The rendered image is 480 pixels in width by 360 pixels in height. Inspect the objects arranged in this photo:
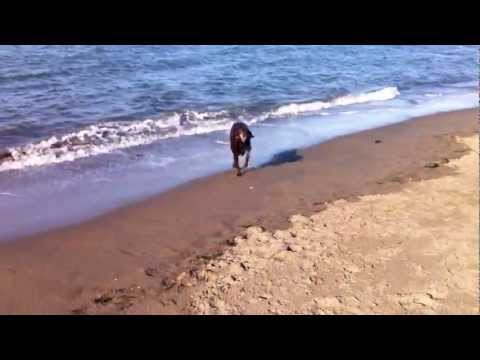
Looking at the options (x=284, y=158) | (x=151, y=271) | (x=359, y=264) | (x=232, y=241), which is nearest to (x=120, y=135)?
(x=284, y=158)

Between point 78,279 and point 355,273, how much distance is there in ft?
9.21

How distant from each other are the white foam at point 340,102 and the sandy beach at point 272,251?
4398 millimetres

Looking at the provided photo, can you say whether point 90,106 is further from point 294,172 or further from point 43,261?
point 43,261

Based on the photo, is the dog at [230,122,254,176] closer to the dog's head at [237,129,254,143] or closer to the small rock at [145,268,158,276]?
the dog's head at [237,129,254,143]

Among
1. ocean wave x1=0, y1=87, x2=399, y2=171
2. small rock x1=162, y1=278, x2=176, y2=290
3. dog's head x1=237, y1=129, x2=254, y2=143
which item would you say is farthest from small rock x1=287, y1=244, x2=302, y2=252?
ocean wave x1=0, y1=87, x2=399, y2=171

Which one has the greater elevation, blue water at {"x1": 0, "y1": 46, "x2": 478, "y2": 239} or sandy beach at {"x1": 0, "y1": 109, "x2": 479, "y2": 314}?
blue water at {"x1": 0, "y1": 46, "x2": 478, "y2": 239}

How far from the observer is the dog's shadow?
8.26 meters

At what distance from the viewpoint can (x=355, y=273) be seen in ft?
15.5

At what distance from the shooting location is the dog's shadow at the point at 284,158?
826 centimetres

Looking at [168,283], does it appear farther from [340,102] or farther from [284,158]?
[340,102]

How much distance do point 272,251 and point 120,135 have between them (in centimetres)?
538

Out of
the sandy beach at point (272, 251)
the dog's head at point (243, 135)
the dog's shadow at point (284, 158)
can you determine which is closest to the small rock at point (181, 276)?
the sandy beach at point (272, 251)

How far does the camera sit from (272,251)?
521 centimetres
